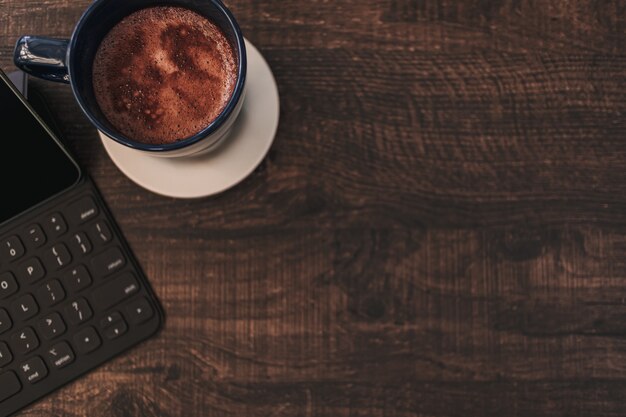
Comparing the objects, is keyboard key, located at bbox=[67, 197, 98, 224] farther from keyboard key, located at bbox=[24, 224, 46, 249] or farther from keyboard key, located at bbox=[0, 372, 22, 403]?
keyboard key, located at bbox=[0, 372, 22, 403]

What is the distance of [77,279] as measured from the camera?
1.80ft

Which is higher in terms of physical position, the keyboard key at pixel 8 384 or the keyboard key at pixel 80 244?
the keyboard key at pixel 80 244

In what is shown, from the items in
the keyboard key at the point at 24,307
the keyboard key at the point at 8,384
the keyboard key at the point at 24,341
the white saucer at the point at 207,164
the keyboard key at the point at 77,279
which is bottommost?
the keyboard key at the point at 8,384

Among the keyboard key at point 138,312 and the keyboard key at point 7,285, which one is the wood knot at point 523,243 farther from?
the keyboard key at point 7,285

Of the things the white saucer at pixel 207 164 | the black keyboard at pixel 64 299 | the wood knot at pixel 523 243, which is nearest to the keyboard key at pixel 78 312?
the black keyboard at pixel 64 299

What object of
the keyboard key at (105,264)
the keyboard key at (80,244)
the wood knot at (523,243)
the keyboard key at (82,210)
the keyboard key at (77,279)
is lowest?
the keyboard key at (77,279)

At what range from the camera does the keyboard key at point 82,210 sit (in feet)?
1.81

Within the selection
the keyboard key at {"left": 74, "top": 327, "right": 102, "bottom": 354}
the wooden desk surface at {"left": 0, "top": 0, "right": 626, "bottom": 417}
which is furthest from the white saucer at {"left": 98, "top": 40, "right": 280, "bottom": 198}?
the keyboard key at {"left": 74, "top": 327, "right": 102, "bottom": 354}

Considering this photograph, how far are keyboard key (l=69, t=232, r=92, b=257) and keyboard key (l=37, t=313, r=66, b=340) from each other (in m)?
0.05

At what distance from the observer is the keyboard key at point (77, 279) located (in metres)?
0.55

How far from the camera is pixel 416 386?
55 cm

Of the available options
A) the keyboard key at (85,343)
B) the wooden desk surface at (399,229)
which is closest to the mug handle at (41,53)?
the wooden desk surface at (399,229)

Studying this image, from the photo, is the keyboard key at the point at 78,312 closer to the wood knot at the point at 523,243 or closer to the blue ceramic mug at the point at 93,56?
the blue ceramic mug at the point at 93,56

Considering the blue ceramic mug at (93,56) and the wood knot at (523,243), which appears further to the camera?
the wood knot at (523,243)
